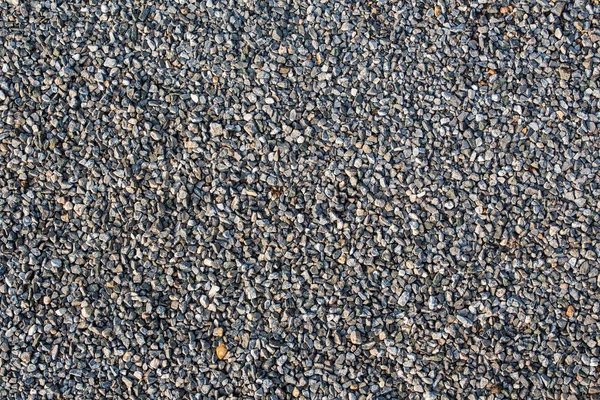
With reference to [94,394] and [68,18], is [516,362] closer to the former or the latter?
[94,394]

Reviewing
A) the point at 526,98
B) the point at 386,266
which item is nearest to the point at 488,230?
the point at 386,266

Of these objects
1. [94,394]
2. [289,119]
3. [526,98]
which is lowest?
[94,394]

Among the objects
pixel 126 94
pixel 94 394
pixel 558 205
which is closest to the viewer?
pixel 94 394

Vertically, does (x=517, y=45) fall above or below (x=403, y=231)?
above

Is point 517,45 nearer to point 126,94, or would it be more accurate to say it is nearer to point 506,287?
point 506,287

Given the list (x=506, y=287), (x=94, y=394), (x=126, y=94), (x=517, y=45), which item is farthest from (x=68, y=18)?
(x=506, y=287)

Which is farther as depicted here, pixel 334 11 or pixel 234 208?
pixel 334 11

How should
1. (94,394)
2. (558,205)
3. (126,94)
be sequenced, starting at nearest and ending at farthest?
(94,394)
(558,205)
(126,94)
